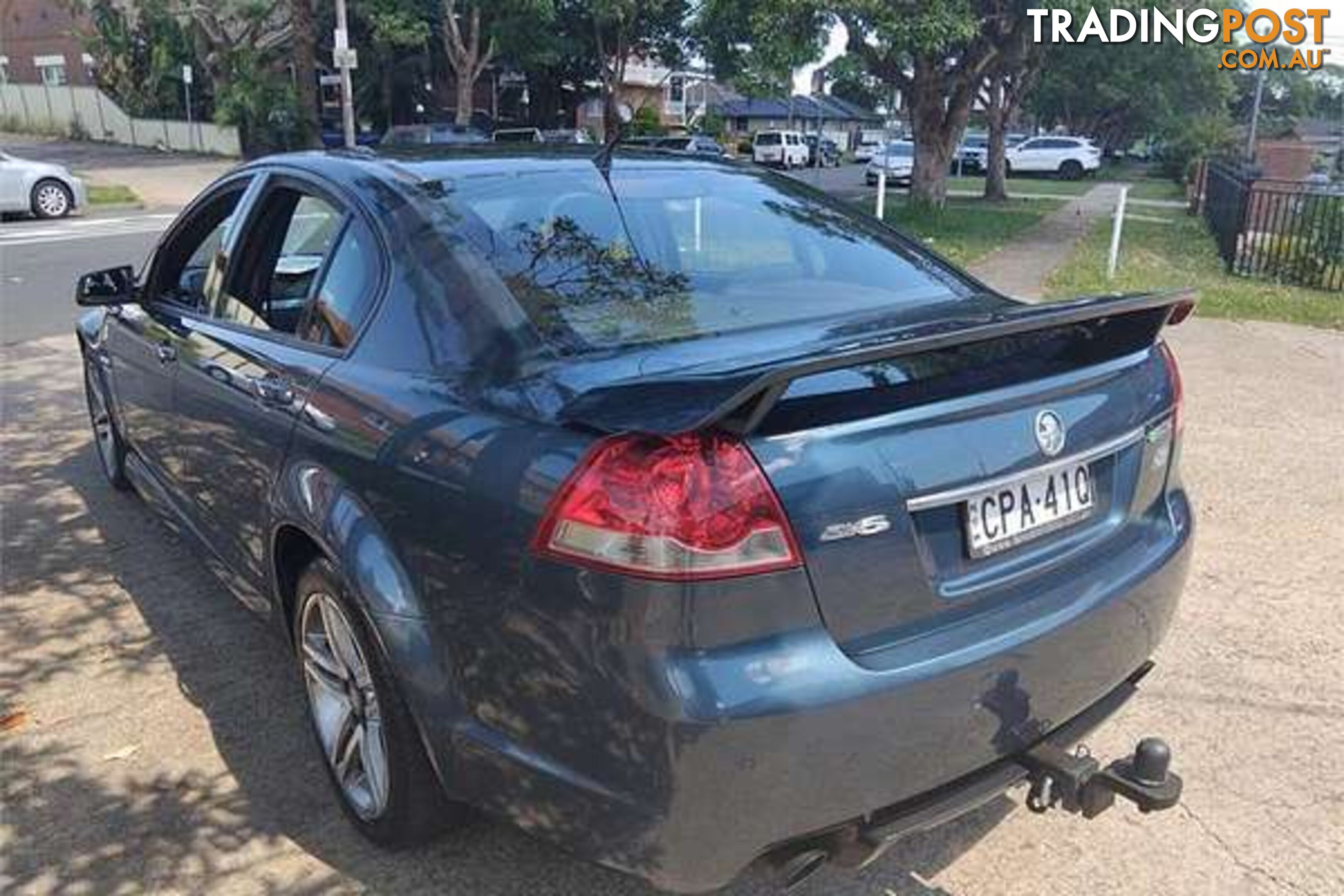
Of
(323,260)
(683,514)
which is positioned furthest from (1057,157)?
(683,514)

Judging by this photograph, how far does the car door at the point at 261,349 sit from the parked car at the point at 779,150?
166 ft

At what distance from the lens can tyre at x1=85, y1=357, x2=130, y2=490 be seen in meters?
4.98

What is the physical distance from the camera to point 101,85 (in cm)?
4616

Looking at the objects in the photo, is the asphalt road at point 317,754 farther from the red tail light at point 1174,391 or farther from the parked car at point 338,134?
the parked car at point 338,134

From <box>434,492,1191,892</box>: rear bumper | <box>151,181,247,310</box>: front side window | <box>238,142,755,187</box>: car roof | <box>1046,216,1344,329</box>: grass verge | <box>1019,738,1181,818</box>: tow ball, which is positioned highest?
<box>238,142,755,187</box>: car roof

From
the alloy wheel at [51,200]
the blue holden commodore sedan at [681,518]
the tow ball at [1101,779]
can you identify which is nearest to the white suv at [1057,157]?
the alloy wheel at [51,200]


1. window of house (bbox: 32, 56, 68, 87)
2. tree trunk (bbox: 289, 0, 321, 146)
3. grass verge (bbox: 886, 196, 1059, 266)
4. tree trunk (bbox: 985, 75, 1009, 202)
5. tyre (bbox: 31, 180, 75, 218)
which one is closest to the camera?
grass verge (bbox: 886, 196, 1059, 266)

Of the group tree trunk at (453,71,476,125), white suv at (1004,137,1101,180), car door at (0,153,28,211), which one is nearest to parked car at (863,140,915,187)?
white suv at (1004,137,1101,180)

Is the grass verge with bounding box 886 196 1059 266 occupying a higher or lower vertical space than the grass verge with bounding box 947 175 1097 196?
higher

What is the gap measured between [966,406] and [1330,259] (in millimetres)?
13082

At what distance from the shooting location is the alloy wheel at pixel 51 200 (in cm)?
1917

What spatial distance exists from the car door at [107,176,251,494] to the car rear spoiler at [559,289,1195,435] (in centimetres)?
207

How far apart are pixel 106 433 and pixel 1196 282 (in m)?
12.0

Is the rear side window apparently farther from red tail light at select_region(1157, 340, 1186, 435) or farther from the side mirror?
red tail light at select_region(1157, 340, 1186, 435)
